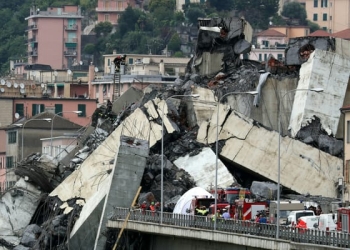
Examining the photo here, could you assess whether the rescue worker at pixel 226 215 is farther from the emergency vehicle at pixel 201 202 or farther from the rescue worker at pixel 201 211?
the emergency vehicle at pixel 201 202

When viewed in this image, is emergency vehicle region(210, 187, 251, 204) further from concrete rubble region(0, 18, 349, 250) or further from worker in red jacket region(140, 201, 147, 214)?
concrete rubble region(0, 18, 349, 250)

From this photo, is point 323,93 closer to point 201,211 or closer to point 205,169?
point 205,169

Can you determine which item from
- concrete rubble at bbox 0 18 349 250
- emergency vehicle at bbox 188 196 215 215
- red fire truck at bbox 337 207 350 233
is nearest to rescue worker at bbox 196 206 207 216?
emergency vehicle at bbox 188 196 215 215

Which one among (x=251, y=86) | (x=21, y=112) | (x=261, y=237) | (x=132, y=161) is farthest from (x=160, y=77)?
(x=261, y=237)

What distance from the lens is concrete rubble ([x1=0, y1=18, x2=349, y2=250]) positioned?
290ft

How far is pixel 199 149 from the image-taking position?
93.6m

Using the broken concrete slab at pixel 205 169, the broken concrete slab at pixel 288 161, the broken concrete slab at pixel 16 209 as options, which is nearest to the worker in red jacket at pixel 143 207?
the broken concrete slab at pixel 205 169

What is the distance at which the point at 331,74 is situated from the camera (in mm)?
95812

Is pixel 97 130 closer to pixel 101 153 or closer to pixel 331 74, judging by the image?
pixel 101 153

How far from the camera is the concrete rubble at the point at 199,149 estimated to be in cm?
8844

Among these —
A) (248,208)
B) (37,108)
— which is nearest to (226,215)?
(248,208)

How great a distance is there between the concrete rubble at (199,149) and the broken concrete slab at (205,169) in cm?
5

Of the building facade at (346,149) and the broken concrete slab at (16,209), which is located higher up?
the building facade at (346,149)

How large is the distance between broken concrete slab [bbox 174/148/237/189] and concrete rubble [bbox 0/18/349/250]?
46mm
